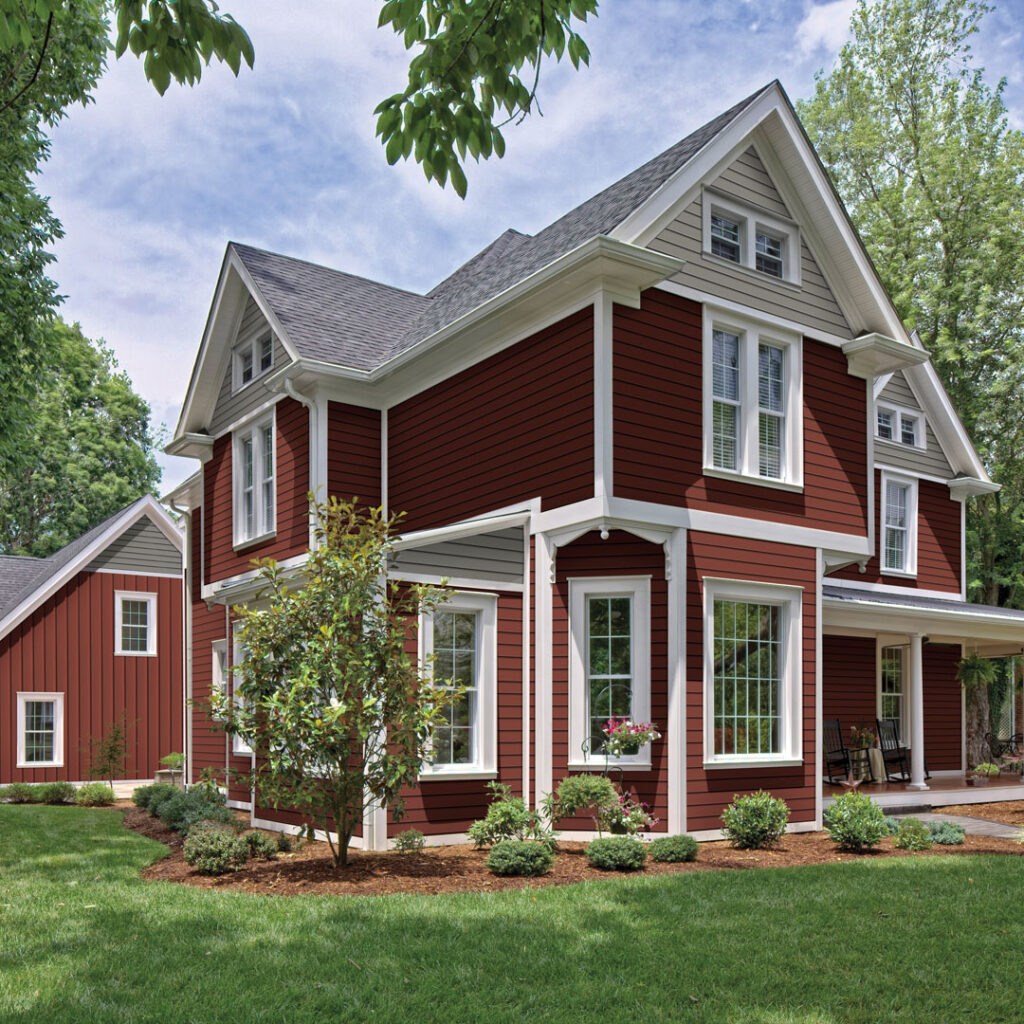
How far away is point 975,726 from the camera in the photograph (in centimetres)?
2098

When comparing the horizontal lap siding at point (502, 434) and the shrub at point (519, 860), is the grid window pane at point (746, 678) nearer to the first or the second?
the horizontal lap siding at point (502, 434)

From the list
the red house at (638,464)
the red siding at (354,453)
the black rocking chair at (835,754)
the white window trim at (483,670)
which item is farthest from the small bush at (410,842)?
the black rocking chair at (835,754)

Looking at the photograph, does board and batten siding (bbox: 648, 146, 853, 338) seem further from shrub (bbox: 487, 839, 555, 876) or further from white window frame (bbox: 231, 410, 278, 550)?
white window frame (bbox: 231, 410, 278, 550)

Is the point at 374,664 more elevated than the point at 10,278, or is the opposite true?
the point at 10,278

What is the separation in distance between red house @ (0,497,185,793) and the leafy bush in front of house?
14729mm

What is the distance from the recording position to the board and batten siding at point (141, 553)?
24.2 meters

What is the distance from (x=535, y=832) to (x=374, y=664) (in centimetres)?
280

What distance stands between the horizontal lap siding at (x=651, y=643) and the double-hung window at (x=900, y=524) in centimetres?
993

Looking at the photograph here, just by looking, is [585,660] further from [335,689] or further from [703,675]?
[335,689]

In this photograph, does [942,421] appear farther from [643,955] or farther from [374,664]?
[643,955]

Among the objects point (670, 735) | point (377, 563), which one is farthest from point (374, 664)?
point (670, 735)

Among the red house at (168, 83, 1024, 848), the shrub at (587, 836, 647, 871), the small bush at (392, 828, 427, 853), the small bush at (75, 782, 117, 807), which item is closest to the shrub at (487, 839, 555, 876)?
the shrub at (587, 836, 647, 871)

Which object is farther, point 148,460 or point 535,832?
point 148,460

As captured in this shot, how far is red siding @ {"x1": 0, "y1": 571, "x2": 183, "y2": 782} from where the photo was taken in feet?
→ 73.6
